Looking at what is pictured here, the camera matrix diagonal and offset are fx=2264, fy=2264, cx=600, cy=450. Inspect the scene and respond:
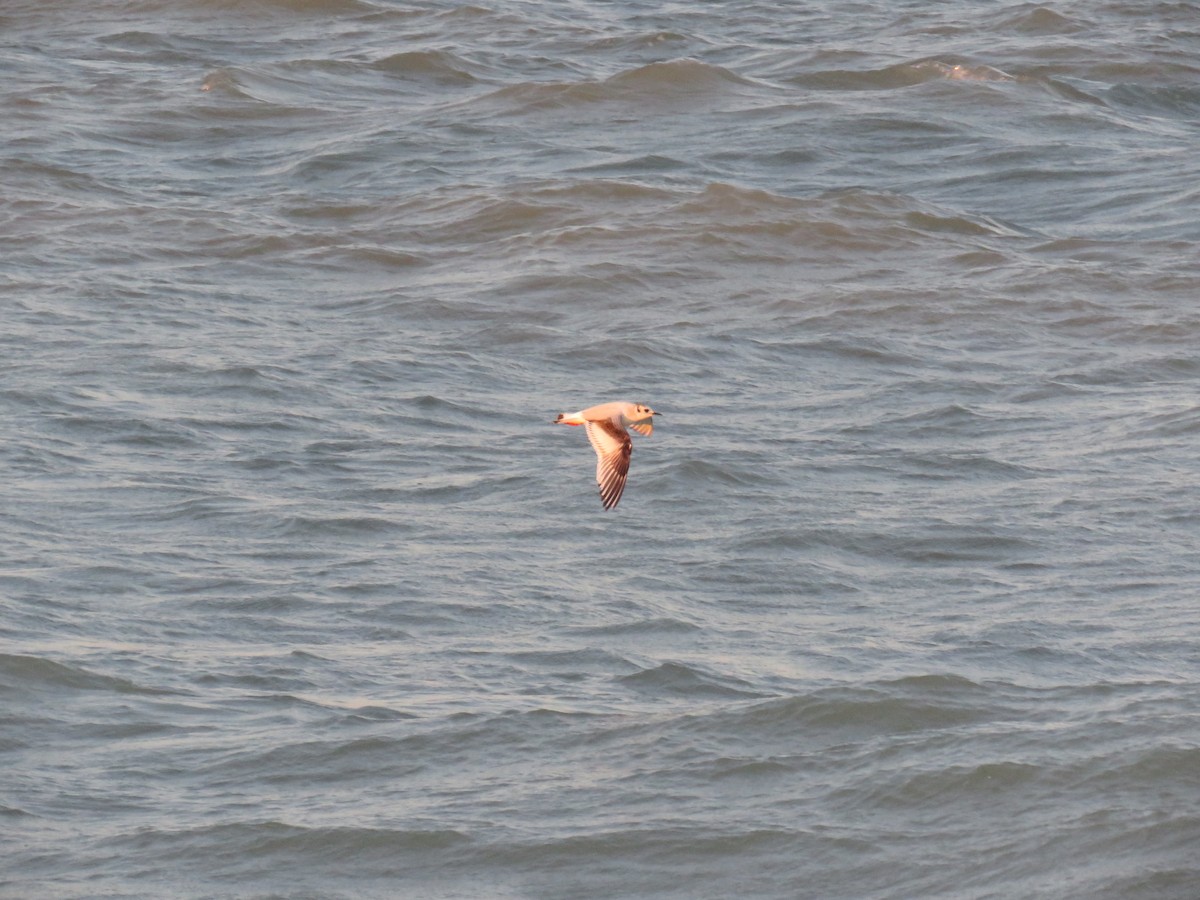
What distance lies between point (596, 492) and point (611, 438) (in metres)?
2.36

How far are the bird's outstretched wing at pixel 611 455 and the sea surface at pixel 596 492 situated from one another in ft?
3.01

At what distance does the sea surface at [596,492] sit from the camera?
7.89 m

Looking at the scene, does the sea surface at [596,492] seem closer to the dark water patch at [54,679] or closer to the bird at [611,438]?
the dark water patch at [54,679]

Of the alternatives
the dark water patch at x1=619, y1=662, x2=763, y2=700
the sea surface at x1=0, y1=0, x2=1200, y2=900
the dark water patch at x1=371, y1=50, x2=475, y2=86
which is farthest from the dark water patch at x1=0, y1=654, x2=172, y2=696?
the dark water patch at x1=371, y1=50, x2=475, y2=86

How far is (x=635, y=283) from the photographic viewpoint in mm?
14703

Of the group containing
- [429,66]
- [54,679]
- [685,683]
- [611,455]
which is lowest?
[685,683]

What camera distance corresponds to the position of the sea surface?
7.89m

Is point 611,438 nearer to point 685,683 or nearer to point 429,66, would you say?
point 685,683

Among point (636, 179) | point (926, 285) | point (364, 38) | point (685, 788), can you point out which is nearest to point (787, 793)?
point (685, 788)

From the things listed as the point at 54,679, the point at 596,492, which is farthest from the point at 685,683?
the point at 54,679

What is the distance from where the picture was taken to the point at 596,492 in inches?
432

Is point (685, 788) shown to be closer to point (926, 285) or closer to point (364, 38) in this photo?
point (926, 285)

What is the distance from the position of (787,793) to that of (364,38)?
16621mm

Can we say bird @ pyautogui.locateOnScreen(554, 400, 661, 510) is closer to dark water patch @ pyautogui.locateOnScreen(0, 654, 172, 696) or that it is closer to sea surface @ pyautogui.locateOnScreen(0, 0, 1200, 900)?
sea surface @ pyautogui.locateOnScreen(0, 0, 1200, 900)
